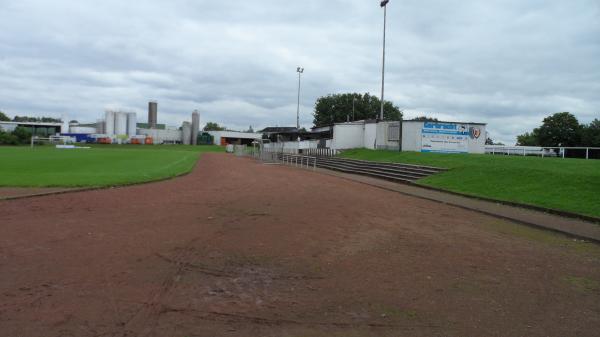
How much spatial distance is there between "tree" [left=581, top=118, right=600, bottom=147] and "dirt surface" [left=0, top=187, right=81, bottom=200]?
2488 inches

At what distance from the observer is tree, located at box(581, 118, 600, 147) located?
58700mm

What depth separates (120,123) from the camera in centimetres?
12462

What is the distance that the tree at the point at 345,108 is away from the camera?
88750 mm

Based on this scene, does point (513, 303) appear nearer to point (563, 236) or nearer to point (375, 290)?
point (375, 290)

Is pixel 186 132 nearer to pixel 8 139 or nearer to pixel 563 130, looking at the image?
pixel 8 139

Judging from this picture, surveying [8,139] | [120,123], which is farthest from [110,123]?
[8,139]

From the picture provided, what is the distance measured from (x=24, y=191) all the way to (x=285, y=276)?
467 inches

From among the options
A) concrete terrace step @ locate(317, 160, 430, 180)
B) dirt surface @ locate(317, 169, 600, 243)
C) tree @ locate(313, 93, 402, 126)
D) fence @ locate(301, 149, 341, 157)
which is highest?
tree @ locate(313, 93, 402, 126)

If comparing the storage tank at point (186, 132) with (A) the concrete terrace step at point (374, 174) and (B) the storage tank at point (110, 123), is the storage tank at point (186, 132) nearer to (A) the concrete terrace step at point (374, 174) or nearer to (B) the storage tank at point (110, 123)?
(B) the storage tank at point (110, 123)

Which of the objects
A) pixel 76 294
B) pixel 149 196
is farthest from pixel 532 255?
pixel 149 196

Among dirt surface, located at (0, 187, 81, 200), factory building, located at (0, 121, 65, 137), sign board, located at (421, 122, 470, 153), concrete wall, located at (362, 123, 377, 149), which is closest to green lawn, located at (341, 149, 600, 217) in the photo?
sign board, located at (421, 122, 470, 153)

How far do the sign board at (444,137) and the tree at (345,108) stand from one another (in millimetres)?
54381

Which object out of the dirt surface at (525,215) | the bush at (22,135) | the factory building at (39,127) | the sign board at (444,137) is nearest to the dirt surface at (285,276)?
the dirt surface at (525,215)

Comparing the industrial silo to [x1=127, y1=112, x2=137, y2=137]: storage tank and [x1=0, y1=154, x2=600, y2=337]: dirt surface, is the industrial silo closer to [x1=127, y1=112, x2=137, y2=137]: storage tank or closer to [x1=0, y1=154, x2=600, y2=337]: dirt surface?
[x1=127, y1=112, x2=137, y2=137]: storage tank
